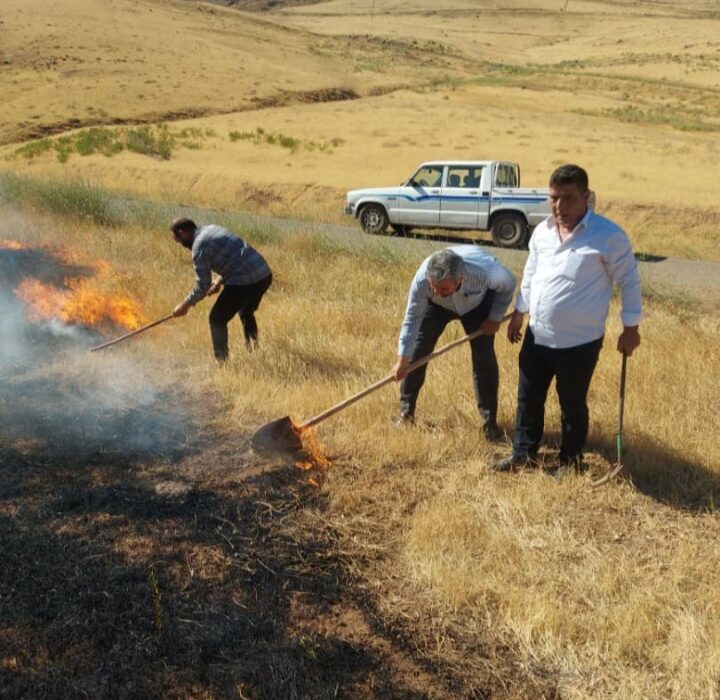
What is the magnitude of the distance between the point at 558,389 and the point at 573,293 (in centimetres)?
63

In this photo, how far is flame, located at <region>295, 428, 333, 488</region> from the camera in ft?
14.1

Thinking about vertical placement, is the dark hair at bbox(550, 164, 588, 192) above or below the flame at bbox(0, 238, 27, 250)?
above

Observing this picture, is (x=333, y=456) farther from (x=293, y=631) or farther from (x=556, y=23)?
(x=556, y=23)

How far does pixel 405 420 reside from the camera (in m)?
5.03

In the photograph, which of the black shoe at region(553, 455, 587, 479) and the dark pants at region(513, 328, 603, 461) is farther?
the black shoe at region(553, 455, 587, 479)

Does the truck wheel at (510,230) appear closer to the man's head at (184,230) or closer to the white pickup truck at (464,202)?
the white pickup truck at (464,202)

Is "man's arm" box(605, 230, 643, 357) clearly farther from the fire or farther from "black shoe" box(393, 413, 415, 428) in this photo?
the fire

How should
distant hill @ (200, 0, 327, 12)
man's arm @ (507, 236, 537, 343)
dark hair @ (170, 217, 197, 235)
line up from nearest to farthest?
man's arm @ (507, 236, 537, 343), dark hair @ (170, 217, 197, 235), distant hill @ (200, 0, 327, 12)

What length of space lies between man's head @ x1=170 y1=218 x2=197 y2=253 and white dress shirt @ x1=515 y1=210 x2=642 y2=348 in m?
2.96

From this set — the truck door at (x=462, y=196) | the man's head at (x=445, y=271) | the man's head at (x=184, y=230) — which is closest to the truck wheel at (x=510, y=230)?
the truck door at (x=462, y=196)

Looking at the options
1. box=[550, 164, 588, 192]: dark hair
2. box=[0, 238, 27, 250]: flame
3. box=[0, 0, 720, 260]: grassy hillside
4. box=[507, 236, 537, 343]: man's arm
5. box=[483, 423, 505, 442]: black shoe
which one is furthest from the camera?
box=[0, 0, 720, 260]: grassy hillside

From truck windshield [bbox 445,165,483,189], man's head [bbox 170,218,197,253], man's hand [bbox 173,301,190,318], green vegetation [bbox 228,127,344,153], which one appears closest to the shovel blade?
man's hand [bbox 173,301,190,318]

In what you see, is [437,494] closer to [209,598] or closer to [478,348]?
[478,348]

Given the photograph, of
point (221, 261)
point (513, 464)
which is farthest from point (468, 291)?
point (221, 261)
